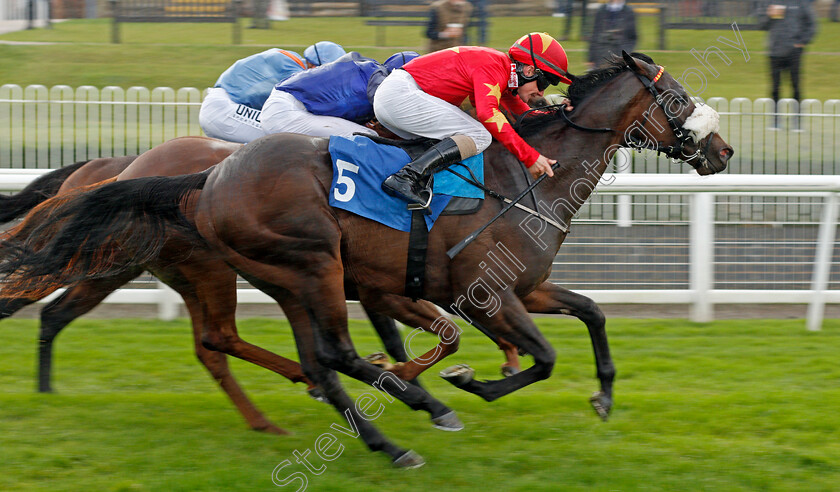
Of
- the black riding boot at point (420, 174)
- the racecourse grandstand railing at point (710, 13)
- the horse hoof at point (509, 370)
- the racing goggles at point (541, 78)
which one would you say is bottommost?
the horse hoof at point (509, 370)

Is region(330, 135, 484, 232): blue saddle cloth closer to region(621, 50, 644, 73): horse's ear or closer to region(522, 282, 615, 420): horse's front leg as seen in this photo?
region(522, 282, 615, 420): horse's front leg

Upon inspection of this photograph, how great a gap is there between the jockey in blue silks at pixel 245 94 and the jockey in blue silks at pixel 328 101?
0.44 meters

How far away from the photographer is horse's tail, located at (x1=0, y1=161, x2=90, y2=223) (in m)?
4.77

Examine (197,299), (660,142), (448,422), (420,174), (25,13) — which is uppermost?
(25,13)

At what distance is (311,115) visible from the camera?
4.24m

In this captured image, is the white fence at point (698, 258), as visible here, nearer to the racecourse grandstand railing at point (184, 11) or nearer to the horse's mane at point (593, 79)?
the horse's mane at point (593, 79)

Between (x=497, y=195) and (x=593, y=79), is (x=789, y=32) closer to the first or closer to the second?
(x=593, y=79)

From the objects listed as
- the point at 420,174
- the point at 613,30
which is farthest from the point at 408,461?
the point at 613,30

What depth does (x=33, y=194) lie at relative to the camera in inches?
188

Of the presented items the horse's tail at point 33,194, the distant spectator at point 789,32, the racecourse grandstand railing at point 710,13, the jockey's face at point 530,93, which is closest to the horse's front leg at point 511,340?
the jockey's face at point 530,93

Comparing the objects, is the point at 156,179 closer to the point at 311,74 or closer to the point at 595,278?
the point at 311,74

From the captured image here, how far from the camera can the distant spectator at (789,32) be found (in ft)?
28.1

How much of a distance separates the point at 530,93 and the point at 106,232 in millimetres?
1951

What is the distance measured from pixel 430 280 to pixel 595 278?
2.63 m
